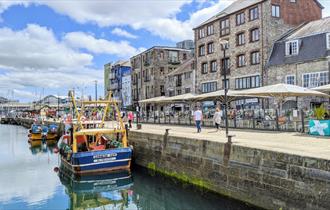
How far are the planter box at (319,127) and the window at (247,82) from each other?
19.9 meters

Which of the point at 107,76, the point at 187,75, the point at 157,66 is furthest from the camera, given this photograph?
the point at 107,76

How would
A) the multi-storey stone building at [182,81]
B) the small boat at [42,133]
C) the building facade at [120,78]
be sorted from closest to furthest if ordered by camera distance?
the small boat at [42,133] → the multi-storey stone building at [182,81] → the building facade at [120,78]

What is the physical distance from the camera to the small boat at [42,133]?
42.5 metres

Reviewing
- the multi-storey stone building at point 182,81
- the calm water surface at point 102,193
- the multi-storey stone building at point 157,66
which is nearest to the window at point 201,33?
the multi-storey stone building at point 182,81

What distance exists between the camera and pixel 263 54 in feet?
121

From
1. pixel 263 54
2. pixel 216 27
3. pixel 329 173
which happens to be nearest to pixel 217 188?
pixel 329 173

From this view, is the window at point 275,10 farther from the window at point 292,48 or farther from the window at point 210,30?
the window at point 210,30

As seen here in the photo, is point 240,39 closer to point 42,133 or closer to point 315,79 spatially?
point 315,79

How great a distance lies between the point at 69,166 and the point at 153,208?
7540 mm

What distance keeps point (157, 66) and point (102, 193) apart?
1823 inches

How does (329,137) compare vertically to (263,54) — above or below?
below

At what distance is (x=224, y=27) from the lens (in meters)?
42.3

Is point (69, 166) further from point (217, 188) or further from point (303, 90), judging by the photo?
point (303, 90)

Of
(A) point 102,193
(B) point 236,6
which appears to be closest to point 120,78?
(B) point 236,6
